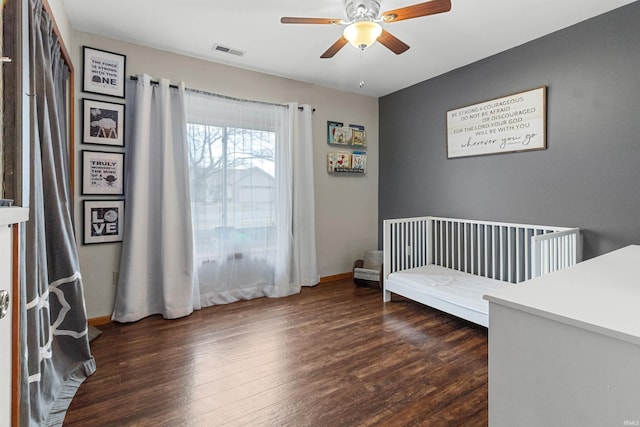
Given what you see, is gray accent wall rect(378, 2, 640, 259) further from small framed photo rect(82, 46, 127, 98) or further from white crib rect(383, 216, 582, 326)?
small framed photo rect(82, 46, 127, 98)

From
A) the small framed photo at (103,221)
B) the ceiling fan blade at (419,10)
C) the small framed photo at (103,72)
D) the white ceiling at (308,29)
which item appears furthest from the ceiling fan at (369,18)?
the small framed photo at (103,221)

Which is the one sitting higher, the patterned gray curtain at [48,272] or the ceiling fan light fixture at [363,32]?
the ceiling fan light fixture at [363,32]

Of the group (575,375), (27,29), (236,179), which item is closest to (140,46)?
(236,179)

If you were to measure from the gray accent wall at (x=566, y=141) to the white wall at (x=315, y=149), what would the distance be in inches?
37.1

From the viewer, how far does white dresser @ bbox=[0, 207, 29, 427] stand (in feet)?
2.67

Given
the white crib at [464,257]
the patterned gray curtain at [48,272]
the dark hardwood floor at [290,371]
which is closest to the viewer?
the patterned gray curtain at [48,272]

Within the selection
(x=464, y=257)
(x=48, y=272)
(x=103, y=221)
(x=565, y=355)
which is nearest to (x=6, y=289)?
(x=48, y=272)

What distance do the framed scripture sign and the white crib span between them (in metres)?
0.73

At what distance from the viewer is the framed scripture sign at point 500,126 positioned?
270 centimetres

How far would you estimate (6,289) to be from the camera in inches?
34.3

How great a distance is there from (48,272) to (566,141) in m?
3.75

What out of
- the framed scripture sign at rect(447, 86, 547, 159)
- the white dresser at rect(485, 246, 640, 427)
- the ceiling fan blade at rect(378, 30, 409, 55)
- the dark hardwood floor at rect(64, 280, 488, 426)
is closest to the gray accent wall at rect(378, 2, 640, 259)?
the framed scripture sign at rect(447, 86, 547, 159)

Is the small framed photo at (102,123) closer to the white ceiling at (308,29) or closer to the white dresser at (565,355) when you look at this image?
the white ceiling at (308,29)

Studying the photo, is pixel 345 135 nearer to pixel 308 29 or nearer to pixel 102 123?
pixel 308 29
